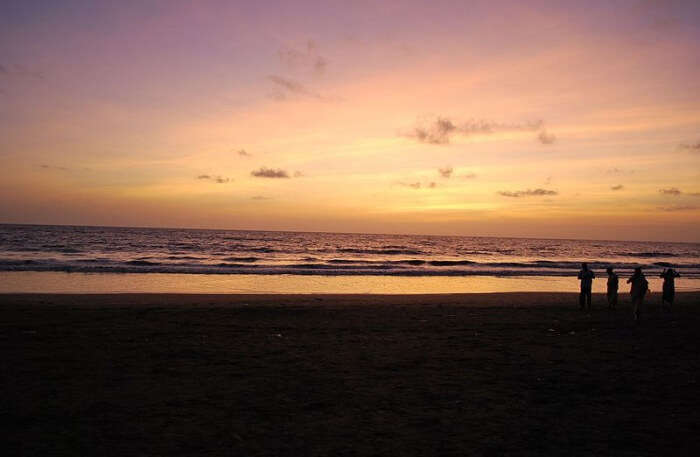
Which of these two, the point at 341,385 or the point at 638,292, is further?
the point at 638,292

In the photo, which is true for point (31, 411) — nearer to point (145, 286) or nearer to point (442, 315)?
point (442, 315)

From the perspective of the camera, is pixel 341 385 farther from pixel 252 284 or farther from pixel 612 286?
pixel 252 284

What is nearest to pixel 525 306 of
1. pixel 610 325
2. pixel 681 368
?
pixel 610 325

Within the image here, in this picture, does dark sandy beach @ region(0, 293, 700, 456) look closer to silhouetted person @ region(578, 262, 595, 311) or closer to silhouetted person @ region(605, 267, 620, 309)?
silhouetted person @ region(578, 262, 595, 311)

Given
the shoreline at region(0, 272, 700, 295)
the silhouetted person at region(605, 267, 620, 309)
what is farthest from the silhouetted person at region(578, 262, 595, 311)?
the shoreline at region(0, 272, 700, 295)

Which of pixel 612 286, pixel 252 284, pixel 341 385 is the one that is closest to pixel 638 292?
pixel 612 286

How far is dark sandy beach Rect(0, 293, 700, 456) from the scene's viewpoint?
571cm

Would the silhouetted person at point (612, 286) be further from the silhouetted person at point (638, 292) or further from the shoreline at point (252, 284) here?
the shoreline at point (252, 284)

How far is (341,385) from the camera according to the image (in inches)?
313

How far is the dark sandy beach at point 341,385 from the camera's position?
5.71m

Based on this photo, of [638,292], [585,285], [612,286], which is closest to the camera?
[638,292]

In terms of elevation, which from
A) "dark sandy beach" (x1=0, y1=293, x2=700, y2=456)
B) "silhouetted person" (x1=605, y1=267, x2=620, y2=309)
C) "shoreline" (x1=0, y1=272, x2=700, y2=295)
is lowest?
"shoreline" (x1=0, y1=272, x2=700, y2=295)

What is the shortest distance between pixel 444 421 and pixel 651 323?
464 inches

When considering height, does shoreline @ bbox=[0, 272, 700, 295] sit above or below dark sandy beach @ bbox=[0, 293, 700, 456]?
below
